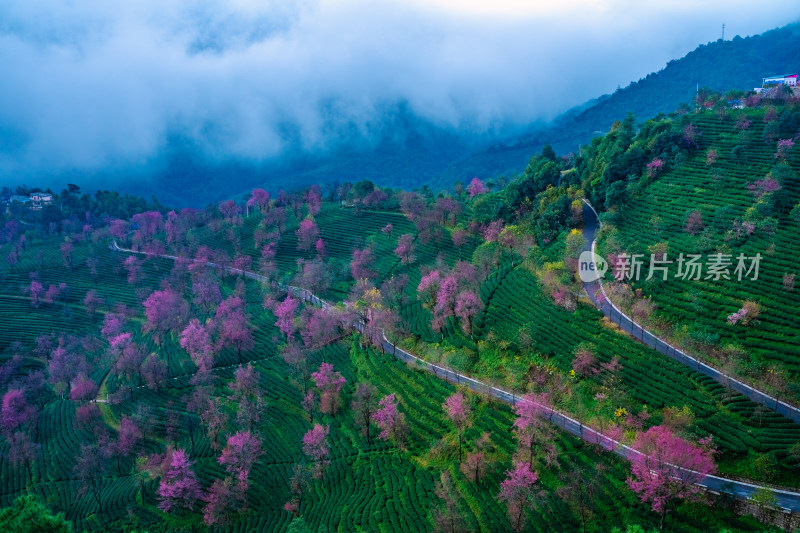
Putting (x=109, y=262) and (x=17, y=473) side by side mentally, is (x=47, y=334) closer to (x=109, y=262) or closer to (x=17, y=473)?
(x=109, y=262)

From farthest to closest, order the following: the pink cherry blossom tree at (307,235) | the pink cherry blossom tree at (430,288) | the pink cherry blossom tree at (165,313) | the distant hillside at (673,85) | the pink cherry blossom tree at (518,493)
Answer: the distant hillside at (673,85), the pink cherry blossom tree at (307,235), the pink cherry blossom tree at (165,313), the pink cherry blossom tree at (430,288), the pink cherry blossom tree at (518,493)

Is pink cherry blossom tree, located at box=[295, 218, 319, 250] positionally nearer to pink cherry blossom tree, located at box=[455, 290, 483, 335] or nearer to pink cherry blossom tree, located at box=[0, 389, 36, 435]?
pink cherry blossom tree, located at box=[455, 290, 483, 335]

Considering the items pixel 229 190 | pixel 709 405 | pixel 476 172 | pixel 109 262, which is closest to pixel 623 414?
pixel 709 405

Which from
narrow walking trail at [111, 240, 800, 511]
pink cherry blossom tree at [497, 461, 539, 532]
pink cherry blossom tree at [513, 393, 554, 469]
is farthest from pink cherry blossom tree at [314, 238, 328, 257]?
pink cherry blossom tree at [497, 461, 539, 532]

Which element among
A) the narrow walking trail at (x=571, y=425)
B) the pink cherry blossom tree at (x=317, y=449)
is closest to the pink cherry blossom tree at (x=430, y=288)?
the narrow walking trail at (x=571, y=425)

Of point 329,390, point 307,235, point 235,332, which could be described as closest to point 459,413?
point 329,390

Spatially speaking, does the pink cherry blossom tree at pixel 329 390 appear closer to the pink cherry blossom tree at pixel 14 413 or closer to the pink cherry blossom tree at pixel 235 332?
the pink cherry blossom tree at pixel 235 332

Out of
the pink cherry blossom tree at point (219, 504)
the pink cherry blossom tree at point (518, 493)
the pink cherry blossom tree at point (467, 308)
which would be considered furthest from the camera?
the pink cherry blossom tree at point (467, 308)
